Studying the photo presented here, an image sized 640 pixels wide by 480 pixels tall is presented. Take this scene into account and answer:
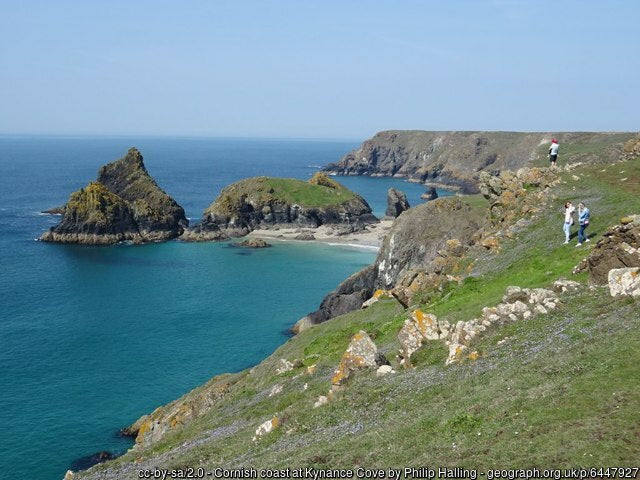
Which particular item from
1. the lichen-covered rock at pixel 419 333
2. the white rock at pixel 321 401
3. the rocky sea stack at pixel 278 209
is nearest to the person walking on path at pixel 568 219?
the lichen-covered rock at pixel 419 333

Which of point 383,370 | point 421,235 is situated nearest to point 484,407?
point 383,370

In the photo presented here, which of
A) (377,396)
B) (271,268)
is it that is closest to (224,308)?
(271,268)

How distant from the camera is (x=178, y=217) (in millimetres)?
153375

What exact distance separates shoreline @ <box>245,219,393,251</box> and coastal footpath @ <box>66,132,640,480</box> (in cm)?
8564

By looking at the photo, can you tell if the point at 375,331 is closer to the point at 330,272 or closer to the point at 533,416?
the point at 533,416

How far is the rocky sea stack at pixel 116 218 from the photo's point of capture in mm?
137000

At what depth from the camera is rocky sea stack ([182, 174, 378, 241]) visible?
154 metres

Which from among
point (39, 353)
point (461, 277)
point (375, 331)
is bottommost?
point (39, 353)

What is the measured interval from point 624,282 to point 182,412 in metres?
33.1

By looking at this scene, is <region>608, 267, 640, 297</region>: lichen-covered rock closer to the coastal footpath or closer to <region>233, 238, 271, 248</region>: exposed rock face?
the coastal footpath

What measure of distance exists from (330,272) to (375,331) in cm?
6869

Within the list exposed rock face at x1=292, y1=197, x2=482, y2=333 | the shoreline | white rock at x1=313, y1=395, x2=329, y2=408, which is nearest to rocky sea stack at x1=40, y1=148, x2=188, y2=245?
the shoreline

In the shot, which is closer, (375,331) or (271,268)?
(375,331)

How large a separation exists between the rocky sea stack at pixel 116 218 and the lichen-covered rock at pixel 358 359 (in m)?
118
